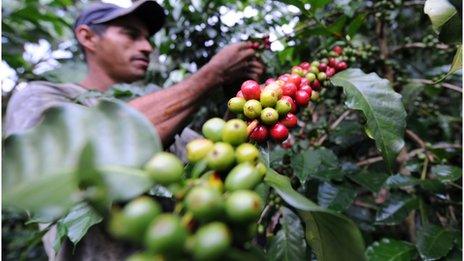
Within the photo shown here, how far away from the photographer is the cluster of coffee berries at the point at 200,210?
0.37m

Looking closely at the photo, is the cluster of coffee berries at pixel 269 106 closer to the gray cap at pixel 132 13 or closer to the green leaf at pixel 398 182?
the green leaf at pixel 398 182

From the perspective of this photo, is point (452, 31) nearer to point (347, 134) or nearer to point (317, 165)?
point (317, 165)

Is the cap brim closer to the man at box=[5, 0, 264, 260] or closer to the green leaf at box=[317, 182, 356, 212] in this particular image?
the man at box=[5, 0, 264, 260]

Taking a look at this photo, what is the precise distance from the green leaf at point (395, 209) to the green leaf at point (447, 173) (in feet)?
0.39

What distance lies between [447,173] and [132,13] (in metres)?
1.30

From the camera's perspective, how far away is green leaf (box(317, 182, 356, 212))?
1.24 meters

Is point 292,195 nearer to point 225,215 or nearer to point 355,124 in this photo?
point 225,215

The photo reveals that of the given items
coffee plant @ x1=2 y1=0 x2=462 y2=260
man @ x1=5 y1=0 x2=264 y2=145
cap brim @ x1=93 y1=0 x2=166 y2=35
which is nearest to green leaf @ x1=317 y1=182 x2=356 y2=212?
coffee plant @ x1=2 y1=0 x2=462 y2=260

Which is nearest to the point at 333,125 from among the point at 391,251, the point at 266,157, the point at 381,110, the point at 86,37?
the point at 391,251

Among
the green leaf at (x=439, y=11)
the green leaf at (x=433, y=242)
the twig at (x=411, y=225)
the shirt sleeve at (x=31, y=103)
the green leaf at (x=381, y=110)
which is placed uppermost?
Result: the green leaf at (x=439, y=11)

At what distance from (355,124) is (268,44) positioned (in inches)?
15.3

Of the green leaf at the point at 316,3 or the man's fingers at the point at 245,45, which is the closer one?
the green leaf at the point at 316,3

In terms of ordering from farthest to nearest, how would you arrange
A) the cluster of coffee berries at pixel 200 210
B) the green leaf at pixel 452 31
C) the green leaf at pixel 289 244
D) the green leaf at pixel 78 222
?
the green leaf at pixel 289 244 < the green leaf at pixel 78 222 < the green leaf at pixel 452 31 < the cluster of coffee berries at pixel 200 210

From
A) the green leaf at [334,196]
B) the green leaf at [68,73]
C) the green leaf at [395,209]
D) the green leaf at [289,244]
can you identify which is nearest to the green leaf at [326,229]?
the green leaf at [289,244]
